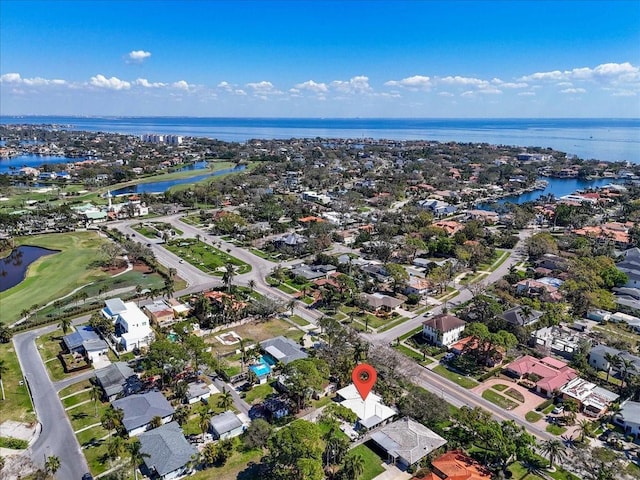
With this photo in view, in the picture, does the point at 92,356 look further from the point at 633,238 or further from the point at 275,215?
the point at 633,238

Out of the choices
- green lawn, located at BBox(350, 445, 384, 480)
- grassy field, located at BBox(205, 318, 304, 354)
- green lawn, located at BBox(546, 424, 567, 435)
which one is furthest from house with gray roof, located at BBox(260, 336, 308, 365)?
green lawn, located at BBox(546, 424, 567, 435)

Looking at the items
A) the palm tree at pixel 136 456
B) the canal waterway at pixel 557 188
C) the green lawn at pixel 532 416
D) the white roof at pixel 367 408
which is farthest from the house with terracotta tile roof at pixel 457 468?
the canal waterway at pixel 557 188

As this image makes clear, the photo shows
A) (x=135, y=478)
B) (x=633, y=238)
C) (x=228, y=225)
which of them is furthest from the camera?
(x=228, y=225)

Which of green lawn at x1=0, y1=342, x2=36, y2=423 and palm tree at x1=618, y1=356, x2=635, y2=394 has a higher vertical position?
palm tree at x1=618, y1=356, x2=635, y2=394

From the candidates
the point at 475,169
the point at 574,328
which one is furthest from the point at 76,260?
the point at 475,169

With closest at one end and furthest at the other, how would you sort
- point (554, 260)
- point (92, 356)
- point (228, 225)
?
1. point (92, 356)
2. point (554, 260)
3. point (228, 225)

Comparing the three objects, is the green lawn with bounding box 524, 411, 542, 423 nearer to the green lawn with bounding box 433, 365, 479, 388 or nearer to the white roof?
the green lawn with bounding box 433, 365, 479, 388
